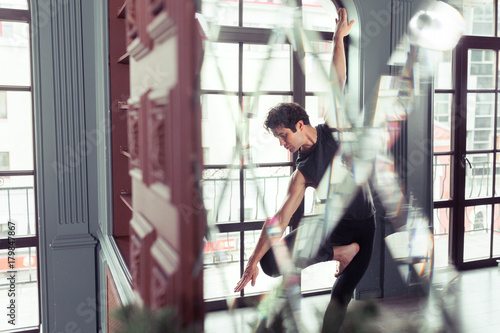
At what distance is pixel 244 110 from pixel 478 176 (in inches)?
88.2

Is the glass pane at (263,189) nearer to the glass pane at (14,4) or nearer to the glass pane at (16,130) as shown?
the glass pane at (16,130)

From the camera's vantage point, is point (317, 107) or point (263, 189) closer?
point (263, 189)

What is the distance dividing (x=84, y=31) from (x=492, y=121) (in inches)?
133

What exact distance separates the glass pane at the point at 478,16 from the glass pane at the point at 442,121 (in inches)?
23.9

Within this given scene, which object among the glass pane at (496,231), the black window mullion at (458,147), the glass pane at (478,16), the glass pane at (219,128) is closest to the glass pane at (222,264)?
the glass pane at (219,128)

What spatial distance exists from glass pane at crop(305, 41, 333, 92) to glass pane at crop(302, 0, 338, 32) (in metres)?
0.12

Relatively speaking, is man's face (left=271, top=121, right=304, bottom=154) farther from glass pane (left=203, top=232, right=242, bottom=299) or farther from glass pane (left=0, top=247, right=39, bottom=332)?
glass pane (left=0, top=247, right=39, bottom=332)

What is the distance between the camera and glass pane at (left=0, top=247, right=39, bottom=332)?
2676 millimetres

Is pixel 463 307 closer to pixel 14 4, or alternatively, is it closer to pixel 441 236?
pixel 441 236

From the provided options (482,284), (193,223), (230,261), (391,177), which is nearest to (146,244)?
(193,223)

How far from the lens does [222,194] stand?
3.09 m

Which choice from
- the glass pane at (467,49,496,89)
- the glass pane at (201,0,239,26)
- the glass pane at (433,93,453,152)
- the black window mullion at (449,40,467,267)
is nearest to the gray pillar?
the glass pane at (201,0,239,26)

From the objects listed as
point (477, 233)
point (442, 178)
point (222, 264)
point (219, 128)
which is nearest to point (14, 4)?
point (219, 128)

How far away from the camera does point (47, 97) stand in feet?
8.13
